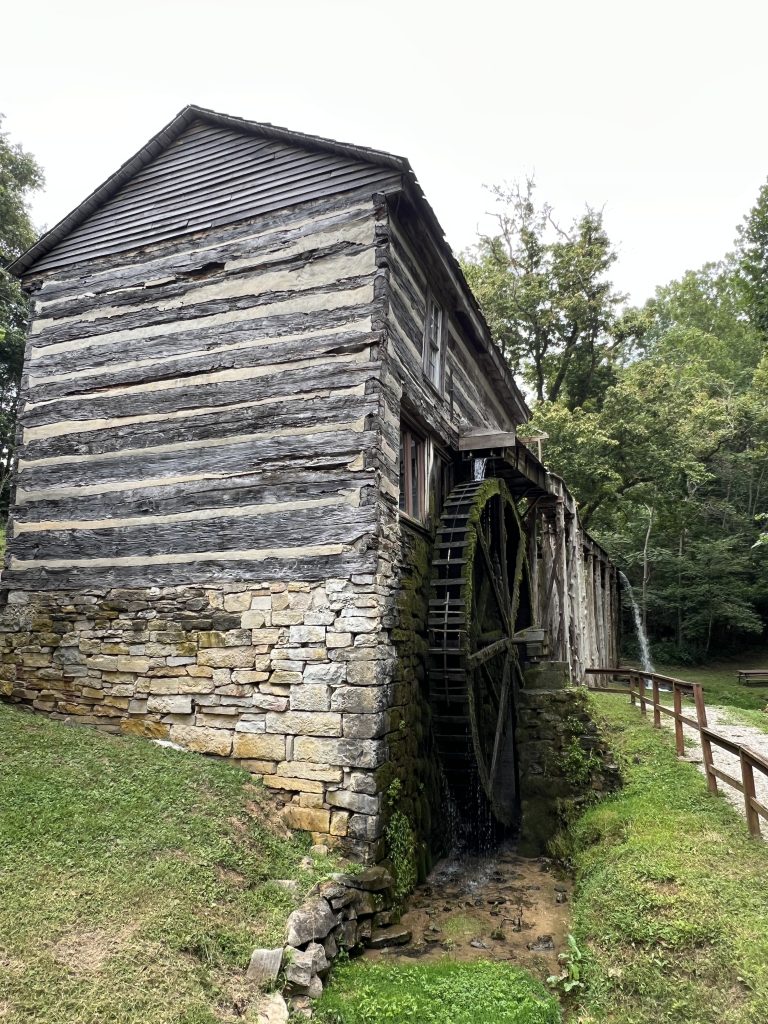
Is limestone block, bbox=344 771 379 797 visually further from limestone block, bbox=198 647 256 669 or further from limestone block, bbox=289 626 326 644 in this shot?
limestone block, bbox=198 647 256 669

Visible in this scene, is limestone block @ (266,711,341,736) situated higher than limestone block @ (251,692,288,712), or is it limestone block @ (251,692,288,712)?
limestone block @ (251,692,288,712)

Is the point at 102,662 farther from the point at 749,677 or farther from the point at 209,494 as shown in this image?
the point at 749,677

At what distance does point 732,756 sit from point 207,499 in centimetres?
644

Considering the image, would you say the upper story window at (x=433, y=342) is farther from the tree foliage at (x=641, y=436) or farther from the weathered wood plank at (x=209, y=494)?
the tree foliage at (x=641, y=436)

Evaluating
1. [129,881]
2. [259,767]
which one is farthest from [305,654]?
[129,881]

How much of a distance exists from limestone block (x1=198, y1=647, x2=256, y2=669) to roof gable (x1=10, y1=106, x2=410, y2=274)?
4.43 metres

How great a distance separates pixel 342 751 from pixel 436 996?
1.84 m

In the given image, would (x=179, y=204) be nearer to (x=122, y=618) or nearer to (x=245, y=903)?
(x=122, y=618)

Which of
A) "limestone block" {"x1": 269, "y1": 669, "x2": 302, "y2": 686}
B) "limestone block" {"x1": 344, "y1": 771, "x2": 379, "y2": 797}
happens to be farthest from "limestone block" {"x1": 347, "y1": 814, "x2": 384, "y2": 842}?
"limestone block" {"x1": 269, "y1": 669, "x2": 302, "y2": 686}

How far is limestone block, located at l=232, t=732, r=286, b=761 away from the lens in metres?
5.63

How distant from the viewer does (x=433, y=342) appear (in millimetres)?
7891

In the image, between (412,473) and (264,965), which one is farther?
(412,473)

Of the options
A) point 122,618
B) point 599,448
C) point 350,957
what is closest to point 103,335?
point 122,618

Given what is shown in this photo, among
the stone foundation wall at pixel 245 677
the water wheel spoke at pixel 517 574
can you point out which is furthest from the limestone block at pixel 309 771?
the water wheel spoke at pixel 517 574
